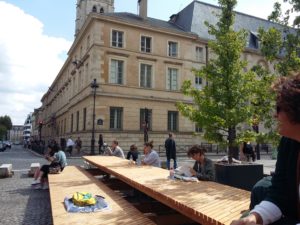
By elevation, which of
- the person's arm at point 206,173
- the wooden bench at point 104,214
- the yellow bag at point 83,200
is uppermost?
the person's arm at point 206,173

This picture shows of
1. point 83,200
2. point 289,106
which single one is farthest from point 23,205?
point 289,106

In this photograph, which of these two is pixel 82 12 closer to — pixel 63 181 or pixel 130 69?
pixel 130 69

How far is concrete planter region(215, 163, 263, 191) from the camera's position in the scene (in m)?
8.05

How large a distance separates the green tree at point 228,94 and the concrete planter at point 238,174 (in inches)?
37.0

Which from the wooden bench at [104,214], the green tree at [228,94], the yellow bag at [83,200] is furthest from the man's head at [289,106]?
the green tree at [228,94]

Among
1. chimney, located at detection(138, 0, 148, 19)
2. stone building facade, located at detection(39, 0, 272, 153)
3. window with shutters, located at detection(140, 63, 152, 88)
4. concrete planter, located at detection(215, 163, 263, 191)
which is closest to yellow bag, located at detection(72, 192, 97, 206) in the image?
concrete planter, located at detection(215, 163, 263, 191)

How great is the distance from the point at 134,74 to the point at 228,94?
966 inches

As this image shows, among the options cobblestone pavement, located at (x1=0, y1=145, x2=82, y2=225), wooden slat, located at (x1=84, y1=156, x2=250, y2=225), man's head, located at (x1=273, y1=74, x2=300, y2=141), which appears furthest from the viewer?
cobblestone pavement, located at (x1=0, y1=145, x2=82, y2=225)

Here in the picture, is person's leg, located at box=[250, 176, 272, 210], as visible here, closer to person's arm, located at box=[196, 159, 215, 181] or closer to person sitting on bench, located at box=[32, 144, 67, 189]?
person's arm, located at box=[196, 159, 215, 181]

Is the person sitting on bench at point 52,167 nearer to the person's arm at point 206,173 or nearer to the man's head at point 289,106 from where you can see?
the person's arm at point 206,173

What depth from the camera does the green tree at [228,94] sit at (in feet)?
30.0

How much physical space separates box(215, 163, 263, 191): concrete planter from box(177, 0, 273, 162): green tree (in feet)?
3.09

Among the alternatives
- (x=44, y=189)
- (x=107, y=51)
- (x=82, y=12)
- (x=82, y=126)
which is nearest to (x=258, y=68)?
(x=44, y=189)

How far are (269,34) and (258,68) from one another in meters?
0.89
